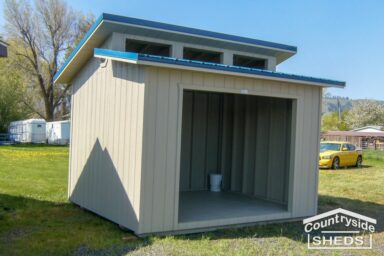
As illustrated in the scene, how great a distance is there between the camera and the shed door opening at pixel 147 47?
297 inches

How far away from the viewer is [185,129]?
953 cm

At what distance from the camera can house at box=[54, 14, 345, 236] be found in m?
5.76

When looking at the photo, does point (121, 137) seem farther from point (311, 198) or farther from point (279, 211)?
point (311, 198)

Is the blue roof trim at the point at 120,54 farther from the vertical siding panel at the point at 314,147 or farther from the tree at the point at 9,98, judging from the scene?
the tree at the point at 9,98

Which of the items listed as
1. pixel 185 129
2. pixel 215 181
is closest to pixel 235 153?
pixel 215 181

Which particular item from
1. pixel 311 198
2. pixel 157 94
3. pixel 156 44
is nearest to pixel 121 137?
pixel 157 94

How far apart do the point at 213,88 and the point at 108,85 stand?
72.5 inches

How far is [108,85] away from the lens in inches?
262

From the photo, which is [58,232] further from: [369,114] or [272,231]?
[369,114]

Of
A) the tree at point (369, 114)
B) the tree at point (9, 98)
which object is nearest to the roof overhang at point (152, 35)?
the tree at point (9, 98)

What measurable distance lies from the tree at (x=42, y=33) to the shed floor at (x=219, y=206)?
30976 mm

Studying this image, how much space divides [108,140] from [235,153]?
12.6ft

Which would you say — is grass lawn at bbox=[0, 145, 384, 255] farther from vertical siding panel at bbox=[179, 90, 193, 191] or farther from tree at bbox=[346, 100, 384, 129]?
tree at bbox=[346, 100, 384, 129]

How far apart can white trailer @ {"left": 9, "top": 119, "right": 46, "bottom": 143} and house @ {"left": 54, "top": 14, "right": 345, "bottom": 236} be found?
81.8ft
